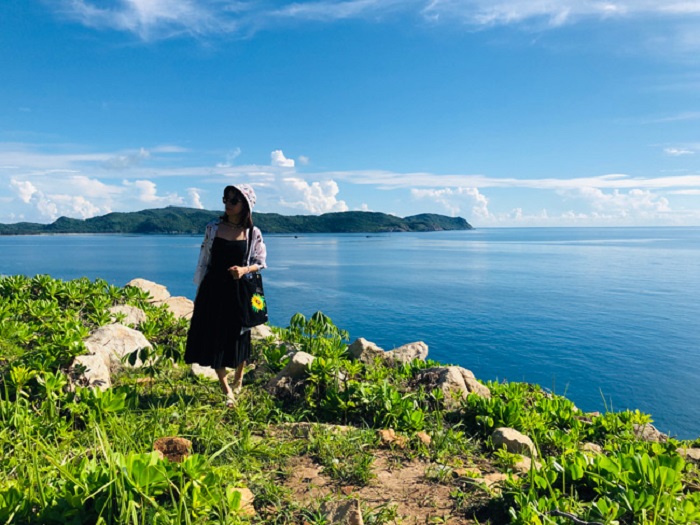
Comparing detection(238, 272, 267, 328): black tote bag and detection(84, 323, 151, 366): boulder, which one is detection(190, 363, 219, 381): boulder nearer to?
detection(84, 323, 151, 366): boulder

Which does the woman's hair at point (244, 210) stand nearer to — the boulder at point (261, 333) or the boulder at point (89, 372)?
the boulder at point (89, 372)

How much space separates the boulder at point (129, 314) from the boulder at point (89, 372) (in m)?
3.50

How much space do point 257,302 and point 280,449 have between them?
1957 mm

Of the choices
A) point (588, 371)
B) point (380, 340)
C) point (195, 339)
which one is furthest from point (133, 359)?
point (588, 371)

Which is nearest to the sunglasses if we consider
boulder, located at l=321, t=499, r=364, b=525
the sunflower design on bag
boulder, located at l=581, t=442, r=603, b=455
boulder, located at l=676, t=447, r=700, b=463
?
the sunflower design on bag

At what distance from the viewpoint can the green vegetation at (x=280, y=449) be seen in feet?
8.32

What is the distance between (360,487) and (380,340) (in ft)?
76.8

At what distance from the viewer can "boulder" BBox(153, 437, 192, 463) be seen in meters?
3.46

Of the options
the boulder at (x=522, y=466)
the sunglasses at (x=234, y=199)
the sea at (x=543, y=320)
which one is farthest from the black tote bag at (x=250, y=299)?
the sea at (x=543, y=320)

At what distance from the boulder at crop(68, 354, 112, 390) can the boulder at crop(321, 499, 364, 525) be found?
3.41 m

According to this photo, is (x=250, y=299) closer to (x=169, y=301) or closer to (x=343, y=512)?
(x=343, y=512)

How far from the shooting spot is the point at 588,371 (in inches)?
887

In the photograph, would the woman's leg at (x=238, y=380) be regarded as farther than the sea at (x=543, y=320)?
No

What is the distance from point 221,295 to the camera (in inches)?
204
